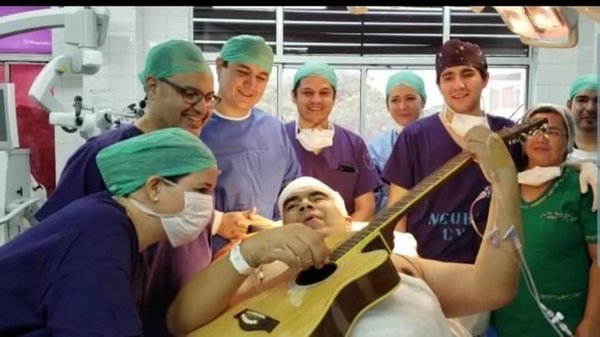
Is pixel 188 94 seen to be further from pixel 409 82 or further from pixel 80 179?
pixel 409 82

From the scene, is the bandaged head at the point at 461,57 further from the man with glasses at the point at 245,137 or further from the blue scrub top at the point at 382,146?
the blue scrub top at the point at 382,146

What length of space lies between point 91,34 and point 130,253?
6.57 ft

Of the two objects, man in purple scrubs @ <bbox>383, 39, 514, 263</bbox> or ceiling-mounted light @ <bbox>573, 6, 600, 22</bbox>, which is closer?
ceiling-mounted light @ <bbox>573, 6, 600, 22</bbox>

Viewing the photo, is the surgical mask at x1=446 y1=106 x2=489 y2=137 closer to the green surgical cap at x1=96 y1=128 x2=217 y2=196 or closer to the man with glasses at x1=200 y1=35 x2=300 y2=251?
the man with glasses at x1=200 y1=35 x2=300 y2=251

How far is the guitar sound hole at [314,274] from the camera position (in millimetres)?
1210

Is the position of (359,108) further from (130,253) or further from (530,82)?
(130,253)

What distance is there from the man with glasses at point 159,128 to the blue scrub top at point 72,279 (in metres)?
0.30

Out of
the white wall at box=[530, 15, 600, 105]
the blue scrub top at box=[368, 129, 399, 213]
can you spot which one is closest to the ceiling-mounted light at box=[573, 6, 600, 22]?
the blue scrub top at box=[368, 129, 399, 213]

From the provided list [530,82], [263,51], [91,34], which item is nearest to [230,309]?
[263,51]

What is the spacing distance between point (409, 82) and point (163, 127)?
5.21ft

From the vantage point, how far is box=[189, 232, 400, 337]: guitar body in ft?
3.61

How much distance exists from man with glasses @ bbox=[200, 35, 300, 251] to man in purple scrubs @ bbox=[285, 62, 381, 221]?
287 millimetres

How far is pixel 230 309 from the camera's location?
1267 millimetres

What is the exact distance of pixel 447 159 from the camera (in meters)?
1.74
